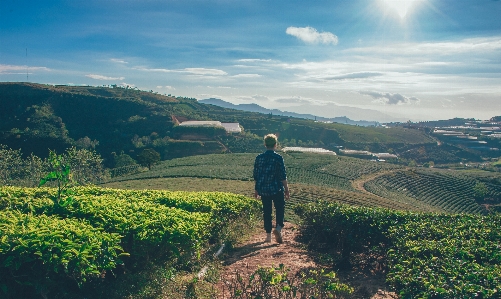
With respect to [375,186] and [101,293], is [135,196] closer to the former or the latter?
[101,293]

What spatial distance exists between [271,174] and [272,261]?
6.95 feet

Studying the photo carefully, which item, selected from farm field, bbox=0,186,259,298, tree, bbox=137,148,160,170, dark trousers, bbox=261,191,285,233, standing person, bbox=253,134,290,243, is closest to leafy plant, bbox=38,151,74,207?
farm field, bbox=0,186,259,298

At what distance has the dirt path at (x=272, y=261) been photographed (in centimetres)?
582

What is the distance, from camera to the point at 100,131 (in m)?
81.1

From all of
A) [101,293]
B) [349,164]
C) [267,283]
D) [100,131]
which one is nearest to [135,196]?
[101,293]

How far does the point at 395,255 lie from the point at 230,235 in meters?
3.84

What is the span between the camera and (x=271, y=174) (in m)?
8.23

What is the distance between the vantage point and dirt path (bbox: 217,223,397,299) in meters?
5.82

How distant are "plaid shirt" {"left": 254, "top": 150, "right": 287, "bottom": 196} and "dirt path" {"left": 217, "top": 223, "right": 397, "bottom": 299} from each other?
4.65ft

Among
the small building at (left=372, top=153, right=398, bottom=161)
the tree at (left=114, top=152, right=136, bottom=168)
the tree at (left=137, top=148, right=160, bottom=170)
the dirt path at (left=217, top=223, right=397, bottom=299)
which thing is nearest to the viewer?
the dirt path at (left=217, top=223, right=397, bottom=299)

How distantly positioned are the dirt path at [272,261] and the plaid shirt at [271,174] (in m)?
1.42

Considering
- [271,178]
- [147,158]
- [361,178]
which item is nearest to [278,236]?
[271,178]

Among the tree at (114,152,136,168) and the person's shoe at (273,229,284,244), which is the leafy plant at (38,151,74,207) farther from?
the tree at (114,152,136,168)

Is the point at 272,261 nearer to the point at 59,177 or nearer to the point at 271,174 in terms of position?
the point at 271,174
